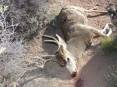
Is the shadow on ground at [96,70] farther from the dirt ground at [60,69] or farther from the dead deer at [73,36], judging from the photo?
the dead deer at [73,36]

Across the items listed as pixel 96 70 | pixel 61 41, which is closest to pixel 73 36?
pixel 61 41

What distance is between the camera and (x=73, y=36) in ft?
29.5

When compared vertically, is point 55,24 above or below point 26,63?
above

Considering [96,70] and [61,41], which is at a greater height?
[61,41]

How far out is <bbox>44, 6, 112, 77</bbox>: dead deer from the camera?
8373mm

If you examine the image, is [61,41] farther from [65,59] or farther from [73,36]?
[65,59]

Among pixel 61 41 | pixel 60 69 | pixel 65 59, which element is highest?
pixel 61 41

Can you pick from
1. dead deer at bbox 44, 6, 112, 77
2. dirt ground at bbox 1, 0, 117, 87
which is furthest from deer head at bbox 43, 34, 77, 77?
dirt ground at bbox 1, 0, 117, 87

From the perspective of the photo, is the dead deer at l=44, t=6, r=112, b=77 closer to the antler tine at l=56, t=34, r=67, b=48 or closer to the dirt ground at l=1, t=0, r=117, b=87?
the antler tine at l=56, t=34, r=67, b=48

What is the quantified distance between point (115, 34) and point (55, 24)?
5.68ft

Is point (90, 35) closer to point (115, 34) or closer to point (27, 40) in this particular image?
point (115, 34)

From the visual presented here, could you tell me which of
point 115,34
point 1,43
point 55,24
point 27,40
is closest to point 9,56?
point 1,43

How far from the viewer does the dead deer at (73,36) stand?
8373mm

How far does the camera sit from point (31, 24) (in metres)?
9.72
